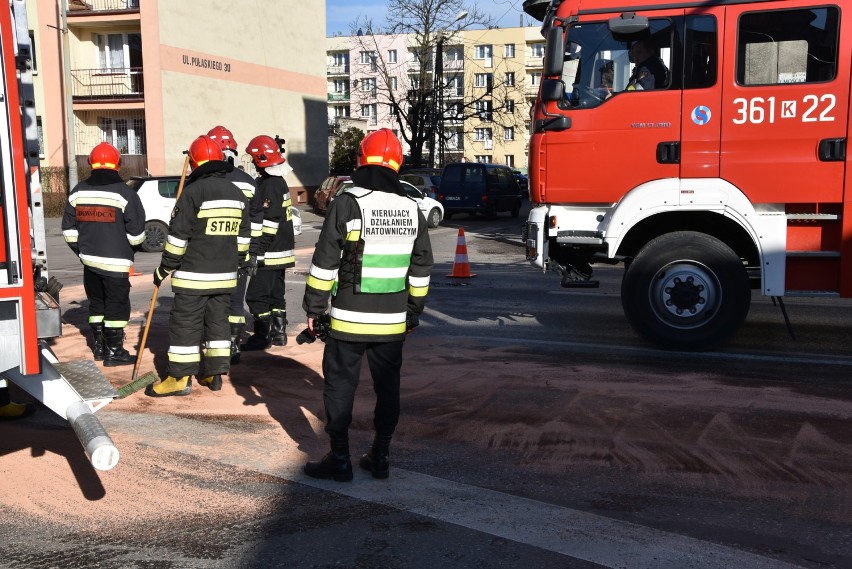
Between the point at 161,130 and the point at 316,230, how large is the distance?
401 inches

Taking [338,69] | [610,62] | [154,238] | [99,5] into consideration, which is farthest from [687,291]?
[338,69]

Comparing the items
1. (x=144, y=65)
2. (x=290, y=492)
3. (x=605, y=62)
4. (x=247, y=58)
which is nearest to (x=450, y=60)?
(x=247, y=58)

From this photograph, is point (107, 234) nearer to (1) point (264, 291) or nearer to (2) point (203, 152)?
(1) point (264, 291)

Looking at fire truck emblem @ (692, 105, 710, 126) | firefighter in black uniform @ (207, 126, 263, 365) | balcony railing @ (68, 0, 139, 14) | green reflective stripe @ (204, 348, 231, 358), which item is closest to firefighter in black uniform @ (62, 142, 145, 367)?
firefighter in black uniform @ (207, 126, 263, 365)

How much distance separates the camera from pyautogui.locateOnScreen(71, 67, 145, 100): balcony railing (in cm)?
3516

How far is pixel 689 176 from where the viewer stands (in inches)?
317

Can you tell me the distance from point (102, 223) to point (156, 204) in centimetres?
1225

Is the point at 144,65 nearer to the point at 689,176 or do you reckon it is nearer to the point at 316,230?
the point at 316,230

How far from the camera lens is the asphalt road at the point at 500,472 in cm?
398

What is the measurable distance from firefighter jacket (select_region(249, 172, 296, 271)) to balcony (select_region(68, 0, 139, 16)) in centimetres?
2841

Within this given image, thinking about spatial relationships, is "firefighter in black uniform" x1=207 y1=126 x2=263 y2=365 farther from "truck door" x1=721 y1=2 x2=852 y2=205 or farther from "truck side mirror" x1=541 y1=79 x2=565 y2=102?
"truck door" x1=721 y1=2 x2=852 y2=205

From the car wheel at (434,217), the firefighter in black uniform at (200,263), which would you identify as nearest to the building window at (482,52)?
the car wheel at (434,217)

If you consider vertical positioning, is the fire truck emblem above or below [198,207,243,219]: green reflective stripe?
above

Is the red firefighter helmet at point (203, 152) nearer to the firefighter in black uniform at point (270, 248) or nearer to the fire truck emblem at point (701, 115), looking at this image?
the firefighter in black uniform at point (270, 248)
